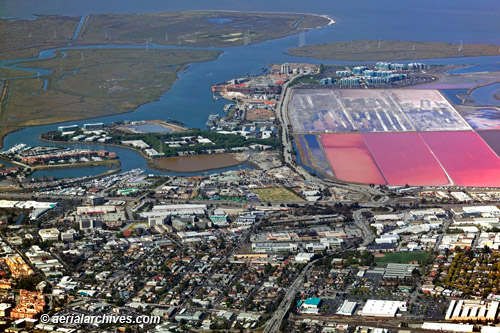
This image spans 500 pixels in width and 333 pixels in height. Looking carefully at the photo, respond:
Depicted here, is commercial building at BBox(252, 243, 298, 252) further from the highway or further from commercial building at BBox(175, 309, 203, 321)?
commercial building at BBox(175, 309, 203, 321)

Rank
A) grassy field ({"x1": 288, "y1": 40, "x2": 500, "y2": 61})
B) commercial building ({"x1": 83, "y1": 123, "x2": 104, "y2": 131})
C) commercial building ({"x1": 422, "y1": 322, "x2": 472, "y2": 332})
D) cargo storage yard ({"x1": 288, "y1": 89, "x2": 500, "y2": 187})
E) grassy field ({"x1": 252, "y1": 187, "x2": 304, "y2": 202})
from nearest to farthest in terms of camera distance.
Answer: commercial building ({"x1": 422, "y1": 322, "x2": 472, "y2": 332}) < grassy field ({"x1": 252, "y1": 187, "x2": 304, "y2": 202}) < cargo storage yard ({"x1": 288, "y1": 89, "x2": 500, "y2": 187}) < commercial building ({"x1": 83, "y1": 123, "x2": 104, "y2": 131}) < grassy field ({"x1": 288, "y1": 40, "x2": 500, "y2": 61})

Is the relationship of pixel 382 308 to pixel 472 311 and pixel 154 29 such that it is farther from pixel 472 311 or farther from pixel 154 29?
pixel 154 29

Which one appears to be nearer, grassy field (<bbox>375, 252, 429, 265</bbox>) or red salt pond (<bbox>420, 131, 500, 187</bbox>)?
grassy field (<bbox>375, 252, 429, 265</bbox>)

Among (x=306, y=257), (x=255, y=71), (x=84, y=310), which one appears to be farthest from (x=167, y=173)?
(x=255, y=71)

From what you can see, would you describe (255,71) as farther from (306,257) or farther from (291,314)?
(291,314)

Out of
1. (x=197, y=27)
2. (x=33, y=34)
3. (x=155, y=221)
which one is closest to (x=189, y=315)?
(x=155, y=221)

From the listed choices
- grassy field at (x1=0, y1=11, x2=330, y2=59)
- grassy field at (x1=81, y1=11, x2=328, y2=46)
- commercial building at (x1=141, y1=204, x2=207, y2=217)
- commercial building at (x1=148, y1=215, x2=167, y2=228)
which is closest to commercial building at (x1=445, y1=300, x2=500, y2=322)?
commercial building at (x1=148, y1=215, x2=167, y2=228)

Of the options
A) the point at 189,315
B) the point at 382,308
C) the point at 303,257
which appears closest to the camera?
the point at 189,315
